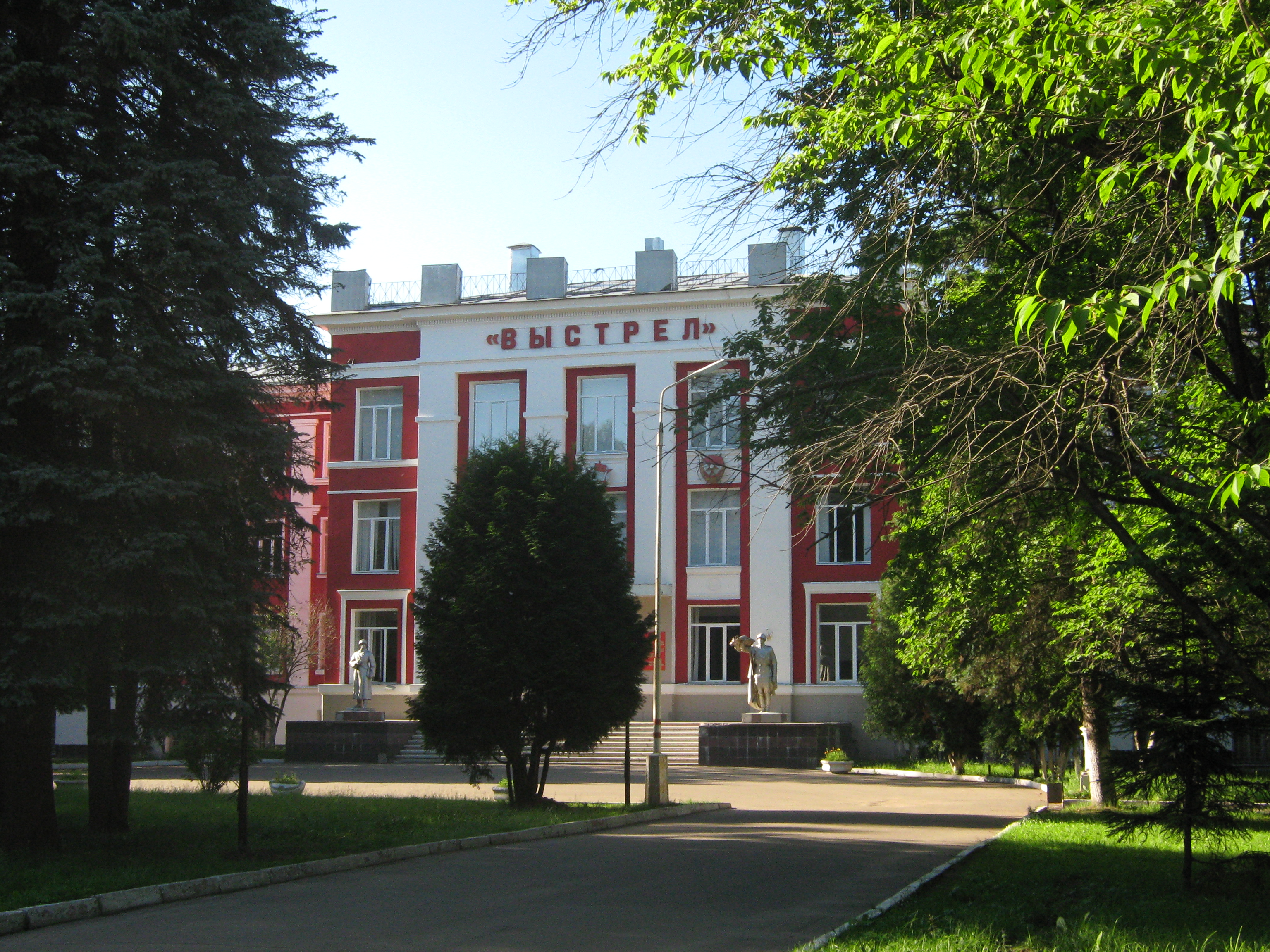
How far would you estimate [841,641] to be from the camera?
38438mm

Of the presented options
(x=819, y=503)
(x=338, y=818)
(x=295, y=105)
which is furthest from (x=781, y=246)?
(x=338, y=818)

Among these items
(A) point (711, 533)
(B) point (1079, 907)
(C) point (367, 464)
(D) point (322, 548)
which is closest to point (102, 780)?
(B) point (1079, 907)

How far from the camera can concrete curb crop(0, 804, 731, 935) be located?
8.91 m

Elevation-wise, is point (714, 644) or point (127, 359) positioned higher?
point (127, 359)

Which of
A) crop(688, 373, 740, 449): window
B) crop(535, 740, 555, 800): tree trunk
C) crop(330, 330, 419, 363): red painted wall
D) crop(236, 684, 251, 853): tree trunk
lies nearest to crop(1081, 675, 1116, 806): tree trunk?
crop(535, 740, 555, 800): tree trunk

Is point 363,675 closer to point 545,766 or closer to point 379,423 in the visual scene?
point 379,423

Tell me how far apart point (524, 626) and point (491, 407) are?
78.5 feet

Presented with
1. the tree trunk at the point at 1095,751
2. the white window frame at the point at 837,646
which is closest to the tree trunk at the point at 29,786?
the tree trunk at the point at 1095,751

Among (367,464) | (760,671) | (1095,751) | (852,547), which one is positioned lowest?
(1095,751)

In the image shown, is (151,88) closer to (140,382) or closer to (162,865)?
(140,382)

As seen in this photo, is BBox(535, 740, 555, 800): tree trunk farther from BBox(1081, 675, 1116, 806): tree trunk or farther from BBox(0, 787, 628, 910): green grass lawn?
BBox(1081, 675, 1116, 806): tree trunk

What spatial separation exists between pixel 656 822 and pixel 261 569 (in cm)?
836

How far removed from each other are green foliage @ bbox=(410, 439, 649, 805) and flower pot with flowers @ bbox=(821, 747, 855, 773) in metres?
13.4

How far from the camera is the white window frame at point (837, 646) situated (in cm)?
3812
